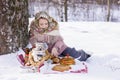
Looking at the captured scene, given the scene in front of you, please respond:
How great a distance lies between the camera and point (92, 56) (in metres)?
3.70

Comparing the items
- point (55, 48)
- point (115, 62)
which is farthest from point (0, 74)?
point (115, 62)

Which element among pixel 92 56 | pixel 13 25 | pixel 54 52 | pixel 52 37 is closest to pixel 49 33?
pixel 52 37

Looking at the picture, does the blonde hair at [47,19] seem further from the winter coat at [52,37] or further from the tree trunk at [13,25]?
the tree trunk at [13,25]

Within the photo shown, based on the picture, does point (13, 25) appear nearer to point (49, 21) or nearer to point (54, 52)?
point (49, 21)

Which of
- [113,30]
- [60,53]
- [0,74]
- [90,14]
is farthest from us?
[90,14]

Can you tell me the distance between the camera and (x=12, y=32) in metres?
3.59

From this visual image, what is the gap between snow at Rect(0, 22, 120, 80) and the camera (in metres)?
3.00

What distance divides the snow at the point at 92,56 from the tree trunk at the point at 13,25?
12cm

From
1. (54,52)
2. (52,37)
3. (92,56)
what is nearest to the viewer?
(54,52)

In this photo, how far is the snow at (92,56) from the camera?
3.00m

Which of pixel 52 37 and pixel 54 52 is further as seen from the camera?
pixel 52 37

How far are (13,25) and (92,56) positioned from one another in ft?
2.94

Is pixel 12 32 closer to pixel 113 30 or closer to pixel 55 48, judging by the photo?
pixel 55 48

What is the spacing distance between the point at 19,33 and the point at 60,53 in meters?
0.49
